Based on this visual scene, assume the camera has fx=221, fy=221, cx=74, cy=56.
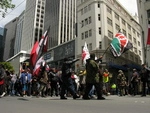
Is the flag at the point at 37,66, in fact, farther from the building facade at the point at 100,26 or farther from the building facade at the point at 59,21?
the building facade at the point at 59,21

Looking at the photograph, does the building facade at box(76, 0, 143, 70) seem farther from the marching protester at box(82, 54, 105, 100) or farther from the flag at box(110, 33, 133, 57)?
the marching protester at box(82, 54, 105, 100)

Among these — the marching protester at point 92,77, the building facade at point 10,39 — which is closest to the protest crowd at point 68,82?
the marching protester at point 92,77

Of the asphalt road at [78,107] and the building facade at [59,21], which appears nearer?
the asphalt road at [78,107]

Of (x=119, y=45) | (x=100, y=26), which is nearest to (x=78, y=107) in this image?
(x=119, y=45)

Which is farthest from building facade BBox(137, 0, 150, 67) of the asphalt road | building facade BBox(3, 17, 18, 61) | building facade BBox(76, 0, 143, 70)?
building facade BBox(3, 17, 18, 61)

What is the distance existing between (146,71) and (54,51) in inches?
1482

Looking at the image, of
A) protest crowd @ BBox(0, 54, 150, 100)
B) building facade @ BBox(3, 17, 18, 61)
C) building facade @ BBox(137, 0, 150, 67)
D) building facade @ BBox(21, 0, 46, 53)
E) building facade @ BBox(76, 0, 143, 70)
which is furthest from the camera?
building facade @ BBox(3, 17, 18, 61)

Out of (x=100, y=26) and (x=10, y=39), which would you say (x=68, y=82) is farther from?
(x=10, y=39)

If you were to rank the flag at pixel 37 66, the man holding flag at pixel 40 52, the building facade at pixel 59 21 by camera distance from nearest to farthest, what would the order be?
the man holding flag at pixel 40 52 → the flag at pixel 37 66 → the building facade at pixel 59 21

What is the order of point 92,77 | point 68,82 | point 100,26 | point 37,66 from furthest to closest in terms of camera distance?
point 100,26 → point 37,66 → point 68,82 → point 92,77

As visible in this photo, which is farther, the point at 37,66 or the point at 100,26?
the point at 100,26

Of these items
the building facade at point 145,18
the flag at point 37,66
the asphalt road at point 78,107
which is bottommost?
the asphalt road at point 78,107

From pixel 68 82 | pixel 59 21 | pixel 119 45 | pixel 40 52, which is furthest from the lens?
pixel 59 21

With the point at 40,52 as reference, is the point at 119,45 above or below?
above
